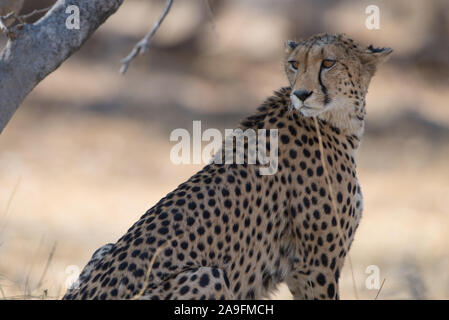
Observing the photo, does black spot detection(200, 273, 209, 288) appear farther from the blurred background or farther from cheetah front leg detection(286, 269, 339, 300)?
the blurred background

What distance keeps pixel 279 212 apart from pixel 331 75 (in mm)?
635

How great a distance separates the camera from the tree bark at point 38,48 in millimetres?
3055

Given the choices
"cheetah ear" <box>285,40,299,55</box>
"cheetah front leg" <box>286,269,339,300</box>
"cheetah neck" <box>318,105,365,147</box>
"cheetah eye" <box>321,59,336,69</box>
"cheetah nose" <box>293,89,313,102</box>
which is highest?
"cheetah ear" <box>285,40,299,55</box>

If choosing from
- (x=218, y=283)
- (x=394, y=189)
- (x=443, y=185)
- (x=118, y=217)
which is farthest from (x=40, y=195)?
(x=218, y=283)

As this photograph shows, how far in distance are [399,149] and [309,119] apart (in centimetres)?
690

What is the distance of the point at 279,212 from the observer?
3.42 m

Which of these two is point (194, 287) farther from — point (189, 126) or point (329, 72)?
point (189, 126)

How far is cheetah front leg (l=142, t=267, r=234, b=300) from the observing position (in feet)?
9.31

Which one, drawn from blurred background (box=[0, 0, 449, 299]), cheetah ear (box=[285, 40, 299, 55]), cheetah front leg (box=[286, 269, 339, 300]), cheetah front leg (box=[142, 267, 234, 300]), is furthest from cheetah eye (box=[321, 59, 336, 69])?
blurred background (box=[0, 0, 449, 299])

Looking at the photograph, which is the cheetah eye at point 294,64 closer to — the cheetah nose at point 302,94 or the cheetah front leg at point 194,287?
the cheetah nose at point 302,94

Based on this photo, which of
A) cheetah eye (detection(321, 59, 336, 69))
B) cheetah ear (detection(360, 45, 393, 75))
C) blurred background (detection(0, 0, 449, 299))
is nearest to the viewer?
cheetah eye (detection(321, 59, 336, 69))

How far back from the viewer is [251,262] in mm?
3322

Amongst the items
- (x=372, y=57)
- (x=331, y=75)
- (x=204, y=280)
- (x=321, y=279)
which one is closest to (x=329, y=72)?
(x=331, y=75)
